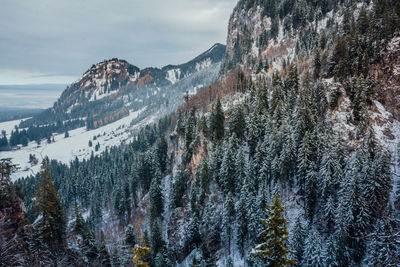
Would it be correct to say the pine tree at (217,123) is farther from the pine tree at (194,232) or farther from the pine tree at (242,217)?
the pine tree at (194,232)

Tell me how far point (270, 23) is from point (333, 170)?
123968mm

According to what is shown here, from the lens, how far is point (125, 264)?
31.3 m

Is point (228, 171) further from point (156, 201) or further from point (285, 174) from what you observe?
point (156, 201)

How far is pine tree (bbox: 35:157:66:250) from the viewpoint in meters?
26.7

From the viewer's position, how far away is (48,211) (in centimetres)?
2753

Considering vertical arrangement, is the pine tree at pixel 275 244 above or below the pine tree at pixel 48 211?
above

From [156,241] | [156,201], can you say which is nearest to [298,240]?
[156,241]

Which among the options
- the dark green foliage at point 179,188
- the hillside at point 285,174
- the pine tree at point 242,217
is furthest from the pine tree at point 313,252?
the dark green foliage at point 179,188

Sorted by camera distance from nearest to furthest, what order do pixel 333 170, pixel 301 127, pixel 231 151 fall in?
pixel 333 170 → pixel 301 127 → pixel 231 151

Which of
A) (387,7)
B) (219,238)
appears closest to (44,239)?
(219,238)

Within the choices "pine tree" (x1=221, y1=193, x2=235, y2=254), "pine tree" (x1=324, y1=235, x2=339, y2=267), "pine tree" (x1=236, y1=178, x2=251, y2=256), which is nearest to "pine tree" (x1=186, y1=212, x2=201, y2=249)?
"pine tree" (x1=221, y1=193, x2=235, y2=254)

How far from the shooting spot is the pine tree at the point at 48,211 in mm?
26719

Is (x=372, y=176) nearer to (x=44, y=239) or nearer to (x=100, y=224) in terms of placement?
(x=44, y=239)

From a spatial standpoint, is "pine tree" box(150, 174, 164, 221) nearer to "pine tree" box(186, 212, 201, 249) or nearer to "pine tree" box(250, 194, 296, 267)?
"pine tree" box(186, 212, 201, 249)
